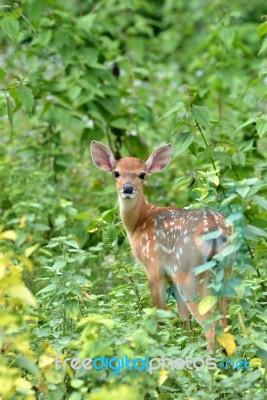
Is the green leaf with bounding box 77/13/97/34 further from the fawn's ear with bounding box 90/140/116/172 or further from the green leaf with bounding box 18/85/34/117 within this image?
the green leaf with bounding box 18/85/34/117

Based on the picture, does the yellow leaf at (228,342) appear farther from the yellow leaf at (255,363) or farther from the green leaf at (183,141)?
the green leaf at (183,141)

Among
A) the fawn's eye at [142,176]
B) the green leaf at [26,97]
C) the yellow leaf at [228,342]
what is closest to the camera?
the yellow leaf at [228,342]

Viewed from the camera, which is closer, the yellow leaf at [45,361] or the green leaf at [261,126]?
the yellow leaf at [45,361]

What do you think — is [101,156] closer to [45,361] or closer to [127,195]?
[127,195]

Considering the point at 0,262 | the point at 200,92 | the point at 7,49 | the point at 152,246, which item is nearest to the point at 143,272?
the point at 152,246

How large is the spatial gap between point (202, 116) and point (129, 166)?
1.84ft

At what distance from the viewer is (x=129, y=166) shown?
230 inches

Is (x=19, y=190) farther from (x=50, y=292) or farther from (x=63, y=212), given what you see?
(x=50, y=292)

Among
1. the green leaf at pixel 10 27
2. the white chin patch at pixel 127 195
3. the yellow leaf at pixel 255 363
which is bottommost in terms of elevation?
the yellow leaf at pixel 255 363

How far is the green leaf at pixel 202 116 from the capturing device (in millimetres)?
5617

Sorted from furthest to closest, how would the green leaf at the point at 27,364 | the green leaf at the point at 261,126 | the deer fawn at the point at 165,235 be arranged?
the green leaf at the point at 261,126 < the deer fawn at the point at 165,235 < the green leaf at the point at 27,364

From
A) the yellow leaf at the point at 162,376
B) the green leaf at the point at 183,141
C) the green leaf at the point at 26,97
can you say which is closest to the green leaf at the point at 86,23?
the green leaf at the point at 183,141

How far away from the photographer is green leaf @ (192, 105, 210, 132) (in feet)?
18.4

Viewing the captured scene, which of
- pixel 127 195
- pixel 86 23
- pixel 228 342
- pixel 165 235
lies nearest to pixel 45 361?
pixel 228 342
